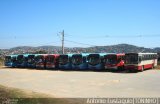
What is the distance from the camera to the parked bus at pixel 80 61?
4622 cm

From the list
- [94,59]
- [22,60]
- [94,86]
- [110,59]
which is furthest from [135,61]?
[22,60]

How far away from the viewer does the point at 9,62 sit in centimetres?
5841

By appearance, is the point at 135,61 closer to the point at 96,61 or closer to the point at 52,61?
the point at 96,61

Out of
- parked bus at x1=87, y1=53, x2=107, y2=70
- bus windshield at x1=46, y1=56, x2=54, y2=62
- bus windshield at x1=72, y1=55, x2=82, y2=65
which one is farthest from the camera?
bus windshield at x1=46, y1=56, x2=54, y2=62

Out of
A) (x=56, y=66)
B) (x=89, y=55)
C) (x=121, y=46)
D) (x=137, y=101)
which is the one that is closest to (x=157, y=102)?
(x=137, y=101)

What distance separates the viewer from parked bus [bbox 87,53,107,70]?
44094mm

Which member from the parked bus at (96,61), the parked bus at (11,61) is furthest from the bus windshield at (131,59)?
the parked bus at (11,61)

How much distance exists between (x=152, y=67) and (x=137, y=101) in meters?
31.0

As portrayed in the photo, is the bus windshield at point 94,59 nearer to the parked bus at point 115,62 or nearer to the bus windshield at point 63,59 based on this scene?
the parked bus at point 115,62

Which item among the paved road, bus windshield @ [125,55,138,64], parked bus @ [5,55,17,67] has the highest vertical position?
bus windshield @ [125,55,138,64]

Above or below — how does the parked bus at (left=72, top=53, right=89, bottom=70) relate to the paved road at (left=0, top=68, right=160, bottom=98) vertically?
above

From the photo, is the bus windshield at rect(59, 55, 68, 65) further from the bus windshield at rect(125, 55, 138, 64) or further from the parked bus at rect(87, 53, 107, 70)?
the bus windshield at rect(125, 55, 138, 64)

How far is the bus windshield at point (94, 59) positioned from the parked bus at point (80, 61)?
0.77 m

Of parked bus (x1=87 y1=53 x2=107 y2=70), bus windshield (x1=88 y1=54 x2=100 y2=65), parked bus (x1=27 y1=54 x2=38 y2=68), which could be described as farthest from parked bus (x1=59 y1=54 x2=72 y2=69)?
parked bus (x1=27 y1=54 x2=38 y2=68)
